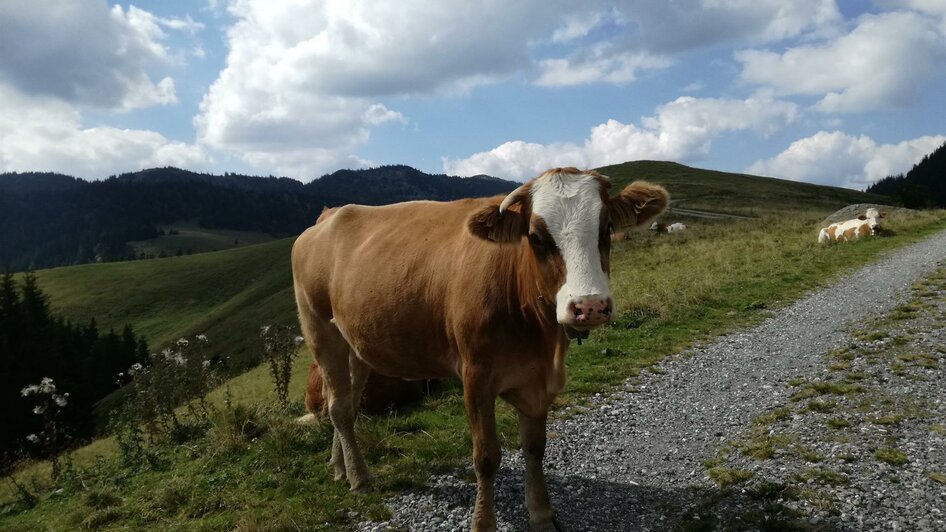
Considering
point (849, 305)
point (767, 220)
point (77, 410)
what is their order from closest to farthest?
point (849, 305) < point (77, 410) < point (767, 220)

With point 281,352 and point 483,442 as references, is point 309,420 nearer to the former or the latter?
point 281,352

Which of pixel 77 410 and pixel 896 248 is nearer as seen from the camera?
pixel 896 248

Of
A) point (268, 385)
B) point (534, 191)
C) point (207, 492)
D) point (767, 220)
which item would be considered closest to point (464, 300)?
point (534, 191)

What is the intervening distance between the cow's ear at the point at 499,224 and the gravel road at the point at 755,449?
2924 mm

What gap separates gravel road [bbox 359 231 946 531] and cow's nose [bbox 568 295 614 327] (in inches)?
98.9

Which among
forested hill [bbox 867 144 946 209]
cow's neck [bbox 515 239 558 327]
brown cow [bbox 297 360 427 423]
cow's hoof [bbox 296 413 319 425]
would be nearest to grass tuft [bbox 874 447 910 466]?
cow's neck [bbox 515 239 558 327]

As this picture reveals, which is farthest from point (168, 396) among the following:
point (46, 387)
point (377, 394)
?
point (377, 394)

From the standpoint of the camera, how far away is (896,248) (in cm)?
2412

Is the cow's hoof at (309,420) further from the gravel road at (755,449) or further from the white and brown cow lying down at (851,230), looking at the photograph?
the white and brown cow lying down at (851,230)

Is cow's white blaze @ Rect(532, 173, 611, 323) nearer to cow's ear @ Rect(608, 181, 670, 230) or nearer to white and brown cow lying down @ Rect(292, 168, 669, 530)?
white and brown cow lying down @ Rect(292, 168, 669, 530)

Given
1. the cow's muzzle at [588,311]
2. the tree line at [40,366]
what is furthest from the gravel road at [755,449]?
the tree line at [40,366]

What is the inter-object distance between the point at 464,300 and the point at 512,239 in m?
0.82

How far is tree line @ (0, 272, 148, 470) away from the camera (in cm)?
3625

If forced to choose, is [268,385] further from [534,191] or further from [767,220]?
[767,220]
